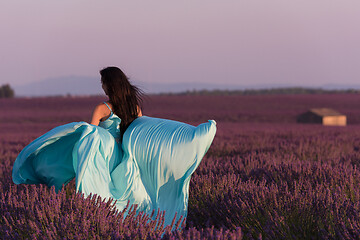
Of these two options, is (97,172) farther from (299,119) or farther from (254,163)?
(299,119)

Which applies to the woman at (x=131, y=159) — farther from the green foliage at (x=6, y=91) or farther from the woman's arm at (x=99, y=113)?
the green foliage at (x=6, y=91)

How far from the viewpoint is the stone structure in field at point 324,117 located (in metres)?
19.8

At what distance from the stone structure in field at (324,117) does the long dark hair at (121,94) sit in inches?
684

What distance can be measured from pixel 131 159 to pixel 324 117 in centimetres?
1768

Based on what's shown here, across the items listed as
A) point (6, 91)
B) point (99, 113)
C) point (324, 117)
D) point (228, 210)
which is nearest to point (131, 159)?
point (99, 113)

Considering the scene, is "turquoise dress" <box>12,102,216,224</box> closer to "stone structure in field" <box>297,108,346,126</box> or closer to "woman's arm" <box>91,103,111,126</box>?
"woman's arm" <box>91,103,111,126</box>

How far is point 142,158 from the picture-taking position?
10.8ft

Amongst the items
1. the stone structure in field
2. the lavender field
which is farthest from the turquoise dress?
the stone structure in field

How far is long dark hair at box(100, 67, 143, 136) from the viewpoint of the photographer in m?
3.48

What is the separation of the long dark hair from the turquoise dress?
202 millimetres

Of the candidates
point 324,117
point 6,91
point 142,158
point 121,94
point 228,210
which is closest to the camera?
point 228,210

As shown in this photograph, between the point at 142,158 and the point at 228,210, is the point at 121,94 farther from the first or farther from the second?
the point at 228,210

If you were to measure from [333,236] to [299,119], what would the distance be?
19195mm

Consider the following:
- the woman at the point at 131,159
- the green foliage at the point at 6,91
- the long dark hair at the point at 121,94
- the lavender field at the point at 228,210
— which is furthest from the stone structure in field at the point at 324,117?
the green foliage at the point at 6,91
